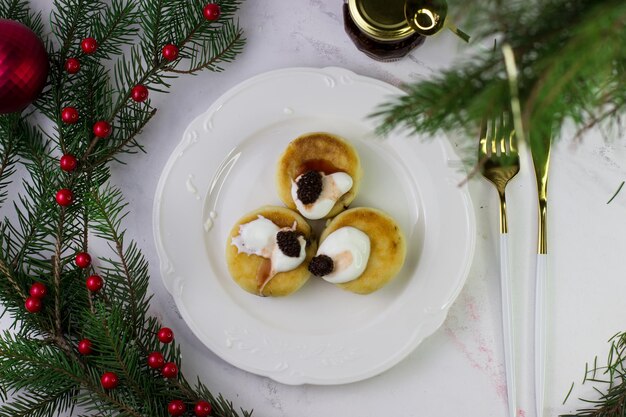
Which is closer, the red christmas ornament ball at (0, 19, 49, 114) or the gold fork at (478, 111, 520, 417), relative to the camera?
the red christmas ornament ball at (0, 19, 49, 114)

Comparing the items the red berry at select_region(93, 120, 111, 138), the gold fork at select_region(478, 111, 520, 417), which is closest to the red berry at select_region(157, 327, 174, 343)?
the red berry at select_region(93, 120, 111, 138)

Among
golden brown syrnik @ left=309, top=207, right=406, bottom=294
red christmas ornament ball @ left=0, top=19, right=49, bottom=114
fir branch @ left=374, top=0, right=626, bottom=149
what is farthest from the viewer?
golden brown syrnik @ left=309, top=207, right=406, bottom=294

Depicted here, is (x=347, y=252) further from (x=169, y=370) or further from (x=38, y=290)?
(x=38, y=290)

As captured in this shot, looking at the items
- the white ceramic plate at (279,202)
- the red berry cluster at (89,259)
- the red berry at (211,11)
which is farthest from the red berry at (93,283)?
the red berry at (211,11)

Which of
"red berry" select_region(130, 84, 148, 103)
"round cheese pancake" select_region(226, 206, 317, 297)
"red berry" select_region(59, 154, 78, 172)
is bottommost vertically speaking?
"round cheese pancake" select_region(226, 206, 317, 297)

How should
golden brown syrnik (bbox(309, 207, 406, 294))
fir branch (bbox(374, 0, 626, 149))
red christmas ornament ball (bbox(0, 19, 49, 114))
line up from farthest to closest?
golden brown syrnik (bbox(309, 207, 406, 294)), red christmas ornament ball (bbox(0, 19, 49, 114)), fir branch (bbox(374, 0, 626, 149))

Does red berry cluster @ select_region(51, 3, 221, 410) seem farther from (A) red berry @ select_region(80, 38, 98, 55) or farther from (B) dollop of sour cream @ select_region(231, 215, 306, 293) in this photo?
(B) dollop of sour cream @ select_region(231, 215, 306, 293)

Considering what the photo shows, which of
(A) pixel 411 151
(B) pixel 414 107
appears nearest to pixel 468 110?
(B) pixel 414 107

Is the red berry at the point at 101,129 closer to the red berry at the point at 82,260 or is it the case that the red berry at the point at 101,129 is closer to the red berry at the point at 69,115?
the red berry at the point at 69,115

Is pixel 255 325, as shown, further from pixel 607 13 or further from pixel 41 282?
pixel 607 13
